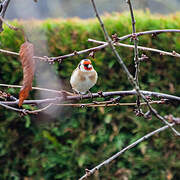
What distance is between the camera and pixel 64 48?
379 cm

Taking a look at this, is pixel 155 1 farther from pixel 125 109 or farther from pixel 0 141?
pixel 0 141

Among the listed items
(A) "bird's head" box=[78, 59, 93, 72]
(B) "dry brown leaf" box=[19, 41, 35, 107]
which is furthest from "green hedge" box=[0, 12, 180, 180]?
(B) "dry brown leaf" box=[19, 41, 35, 107]

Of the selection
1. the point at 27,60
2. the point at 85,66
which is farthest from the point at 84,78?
the point at 27,60

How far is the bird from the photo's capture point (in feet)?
7.85

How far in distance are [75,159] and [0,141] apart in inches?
36.7

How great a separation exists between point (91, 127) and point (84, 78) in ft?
4.87

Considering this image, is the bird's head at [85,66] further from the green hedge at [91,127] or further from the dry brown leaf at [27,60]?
the dry brown leaf at [27,60]


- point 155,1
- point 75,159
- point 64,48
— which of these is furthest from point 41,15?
point 75,159

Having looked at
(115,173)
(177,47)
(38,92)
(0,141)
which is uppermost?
(177,47)

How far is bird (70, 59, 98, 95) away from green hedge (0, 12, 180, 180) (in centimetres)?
121

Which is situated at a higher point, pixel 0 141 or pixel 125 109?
pixel 125 109

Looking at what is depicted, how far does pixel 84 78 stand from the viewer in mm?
2412

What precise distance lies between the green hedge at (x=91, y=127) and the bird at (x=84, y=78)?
1211 mm

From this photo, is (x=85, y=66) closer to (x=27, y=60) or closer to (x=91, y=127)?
(x=91, y=127)
